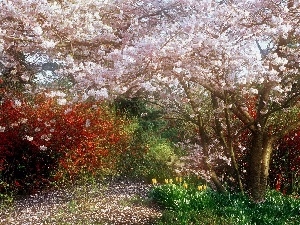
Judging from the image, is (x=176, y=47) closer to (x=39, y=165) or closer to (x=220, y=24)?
(x=220, y=24)

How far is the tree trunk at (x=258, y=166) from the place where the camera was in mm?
8125

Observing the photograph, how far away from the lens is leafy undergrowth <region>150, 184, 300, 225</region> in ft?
19.0

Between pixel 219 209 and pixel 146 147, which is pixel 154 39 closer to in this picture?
pixel 219 209

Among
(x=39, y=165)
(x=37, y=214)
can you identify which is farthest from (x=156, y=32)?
(x=39, y=165)

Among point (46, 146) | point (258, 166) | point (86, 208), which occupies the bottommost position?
point (86, 208)

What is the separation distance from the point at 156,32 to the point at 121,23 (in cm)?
78

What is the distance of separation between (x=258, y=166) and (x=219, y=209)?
211 centimetres

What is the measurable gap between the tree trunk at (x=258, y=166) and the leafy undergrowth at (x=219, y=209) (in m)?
0.27

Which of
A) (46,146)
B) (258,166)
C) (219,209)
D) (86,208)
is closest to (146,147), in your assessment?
(46,146)

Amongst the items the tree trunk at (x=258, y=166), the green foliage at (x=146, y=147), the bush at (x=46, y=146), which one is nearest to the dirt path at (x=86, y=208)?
the bush at (x=46, y=146)

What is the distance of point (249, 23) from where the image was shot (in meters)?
6.61

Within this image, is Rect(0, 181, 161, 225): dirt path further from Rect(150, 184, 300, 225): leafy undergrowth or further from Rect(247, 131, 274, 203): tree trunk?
Rect(247, 131, 274, 203): tree trunk

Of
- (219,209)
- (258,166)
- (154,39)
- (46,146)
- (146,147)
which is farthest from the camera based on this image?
(146,147)

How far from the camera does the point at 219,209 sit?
6.45 meters
